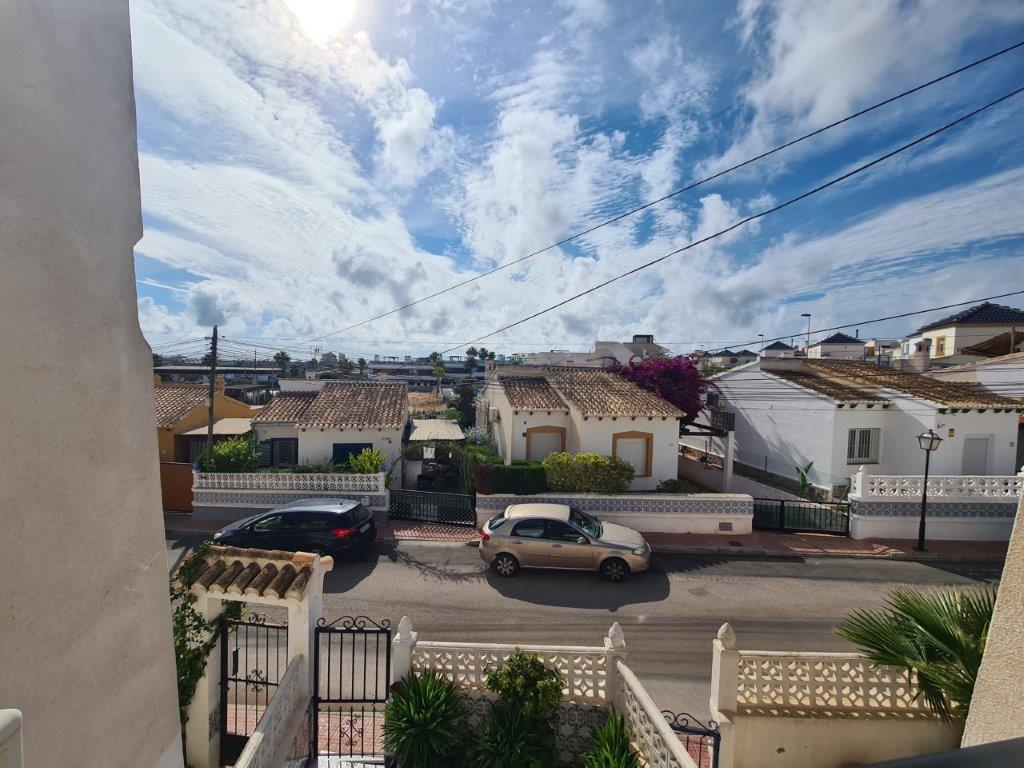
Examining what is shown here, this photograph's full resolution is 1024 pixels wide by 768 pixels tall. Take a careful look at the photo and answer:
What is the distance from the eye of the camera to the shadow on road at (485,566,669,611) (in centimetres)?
881

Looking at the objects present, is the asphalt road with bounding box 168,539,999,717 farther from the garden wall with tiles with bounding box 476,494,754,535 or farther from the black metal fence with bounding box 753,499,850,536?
the black metal fence with bounding box 753,499,850,536

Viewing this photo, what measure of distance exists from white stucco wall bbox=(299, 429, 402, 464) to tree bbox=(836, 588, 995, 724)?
44.0 feet

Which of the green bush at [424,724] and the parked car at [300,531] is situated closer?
the green bush at [424,724]

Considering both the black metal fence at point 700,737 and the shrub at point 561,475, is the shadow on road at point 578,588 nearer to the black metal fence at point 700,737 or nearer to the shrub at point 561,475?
the black metal fence at point 700,737

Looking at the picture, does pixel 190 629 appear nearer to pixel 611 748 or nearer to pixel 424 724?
pixel 424 724

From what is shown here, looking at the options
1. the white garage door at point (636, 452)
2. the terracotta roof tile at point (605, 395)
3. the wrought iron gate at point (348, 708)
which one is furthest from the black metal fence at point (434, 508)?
the wrought iron gate at point (348, 708)

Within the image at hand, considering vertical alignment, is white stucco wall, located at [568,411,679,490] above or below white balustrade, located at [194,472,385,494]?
above

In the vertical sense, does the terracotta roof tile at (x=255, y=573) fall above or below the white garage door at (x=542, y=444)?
above

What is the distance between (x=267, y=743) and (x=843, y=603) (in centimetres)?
1010

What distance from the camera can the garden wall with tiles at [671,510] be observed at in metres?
12.6

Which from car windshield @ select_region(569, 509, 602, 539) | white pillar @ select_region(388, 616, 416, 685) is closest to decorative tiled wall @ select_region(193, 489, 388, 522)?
car windshield @ select_region(569, 509, 602, 539)

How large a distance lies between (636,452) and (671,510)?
8.12 feet

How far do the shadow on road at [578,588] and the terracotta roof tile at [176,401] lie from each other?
14.5m

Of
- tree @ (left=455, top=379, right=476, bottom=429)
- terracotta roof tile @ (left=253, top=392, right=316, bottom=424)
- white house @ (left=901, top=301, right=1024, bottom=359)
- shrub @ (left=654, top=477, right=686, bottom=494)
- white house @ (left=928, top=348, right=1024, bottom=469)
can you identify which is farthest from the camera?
white house @ (left=901, top=301, right=1024, bottom=359)
